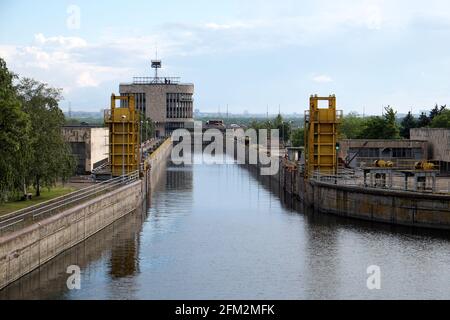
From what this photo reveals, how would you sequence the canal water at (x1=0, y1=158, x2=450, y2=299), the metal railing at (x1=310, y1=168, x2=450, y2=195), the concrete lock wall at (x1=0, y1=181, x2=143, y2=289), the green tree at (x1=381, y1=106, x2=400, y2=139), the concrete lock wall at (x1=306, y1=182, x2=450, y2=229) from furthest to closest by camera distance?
1. the green tree at (x1=381, y1=106, x2=400, y2=139)
2. the metal railing at (x1=310, y1=168, x2=450, y2=195)
3. the concrete lock wall at (x1=306, y1=182, x2=450, y2=229)
4. the canal water at (x1=0, y1=158, x2=450, y2=299)
5. the concrete lock wall at (x1=0, y1=181, x2=143, y2=289)

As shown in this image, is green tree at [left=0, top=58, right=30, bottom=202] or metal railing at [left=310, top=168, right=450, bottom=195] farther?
metal railing at [left=310, top=168, right=450, bottom=195]

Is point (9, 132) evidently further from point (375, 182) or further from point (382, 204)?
point (375, 182)

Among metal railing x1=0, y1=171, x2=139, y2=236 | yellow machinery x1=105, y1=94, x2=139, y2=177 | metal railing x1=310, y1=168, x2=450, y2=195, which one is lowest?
metal railing x1=0, y1=171, x2=139, y2=236

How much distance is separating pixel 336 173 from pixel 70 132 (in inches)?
1188

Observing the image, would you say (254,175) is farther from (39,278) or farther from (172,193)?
(39,278)

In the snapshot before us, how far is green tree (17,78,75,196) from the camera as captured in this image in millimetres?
63981

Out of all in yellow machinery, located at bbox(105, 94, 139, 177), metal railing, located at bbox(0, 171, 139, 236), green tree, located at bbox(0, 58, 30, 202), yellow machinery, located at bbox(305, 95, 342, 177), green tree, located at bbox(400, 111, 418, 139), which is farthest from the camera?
green tree, located at bbox(400, 111, 418, 139)

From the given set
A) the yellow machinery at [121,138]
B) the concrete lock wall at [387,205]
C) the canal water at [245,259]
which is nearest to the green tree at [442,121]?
the concrete lock wall at [387,205]

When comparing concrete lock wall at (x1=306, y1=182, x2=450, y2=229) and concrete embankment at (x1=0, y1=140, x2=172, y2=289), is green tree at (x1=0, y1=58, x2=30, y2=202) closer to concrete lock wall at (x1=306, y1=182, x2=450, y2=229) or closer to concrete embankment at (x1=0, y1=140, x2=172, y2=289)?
concrete embankment at (x1=0, y1=140, x2=172, y2=289)

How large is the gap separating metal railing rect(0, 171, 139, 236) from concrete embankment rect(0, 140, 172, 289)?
0.54 meters

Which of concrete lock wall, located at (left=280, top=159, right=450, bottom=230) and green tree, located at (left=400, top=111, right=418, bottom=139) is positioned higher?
green tree, located at (left=400, top=111, right=418, bottom=139)

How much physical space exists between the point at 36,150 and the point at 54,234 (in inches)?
720

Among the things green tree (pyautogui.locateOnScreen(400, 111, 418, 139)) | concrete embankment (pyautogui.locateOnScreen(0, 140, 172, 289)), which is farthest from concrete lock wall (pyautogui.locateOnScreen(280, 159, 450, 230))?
green tree (pyautogui.locateOnScreen(400, 111, 418, 139))

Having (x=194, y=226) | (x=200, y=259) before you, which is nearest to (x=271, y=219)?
(x=194, y=226)
